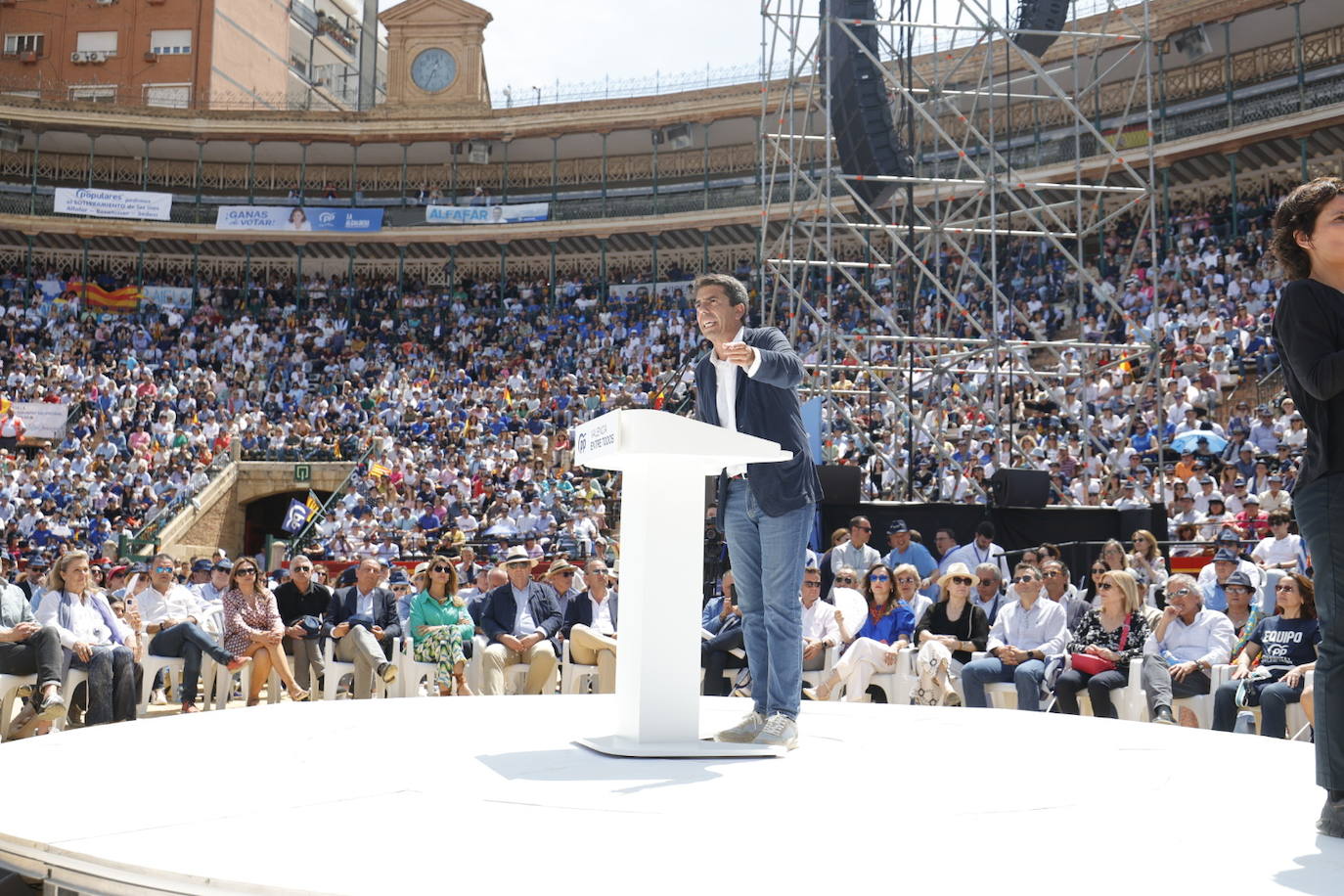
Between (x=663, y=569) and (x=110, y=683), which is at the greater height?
(x=663, y=569)

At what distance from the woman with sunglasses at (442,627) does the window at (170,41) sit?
3261cm

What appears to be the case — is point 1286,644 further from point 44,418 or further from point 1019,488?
point 44,418

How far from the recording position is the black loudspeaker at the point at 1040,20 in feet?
48.3

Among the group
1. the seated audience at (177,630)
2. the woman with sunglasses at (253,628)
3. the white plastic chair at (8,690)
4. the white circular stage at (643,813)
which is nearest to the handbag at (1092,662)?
the white circular stage at (643,813)

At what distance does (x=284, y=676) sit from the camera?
9.24 m

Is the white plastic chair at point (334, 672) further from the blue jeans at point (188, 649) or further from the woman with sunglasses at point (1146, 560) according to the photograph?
the woman with sunglasses at point (1146, 560)

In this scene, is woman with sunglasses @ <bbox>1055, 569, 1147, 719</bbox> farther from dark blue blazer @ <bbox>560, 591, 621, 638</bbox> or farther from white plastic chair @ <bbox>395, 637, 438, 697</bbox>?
white plastic chair @ <bbox>395, 637, 438, 697</bbox>

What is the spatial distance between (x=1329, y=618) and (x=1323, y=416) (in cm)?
50

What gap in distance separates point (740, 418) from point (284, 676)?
587 centimetres

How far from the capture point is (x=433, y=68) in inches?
1382

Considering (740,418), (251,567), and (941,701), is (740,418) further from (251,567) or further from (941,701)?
(251,567)

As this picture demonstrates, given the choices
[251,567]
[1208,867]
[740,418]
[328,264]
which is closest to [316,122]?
[328,264]

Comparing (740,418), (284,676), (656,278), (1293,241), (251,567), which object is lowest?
(284,676)

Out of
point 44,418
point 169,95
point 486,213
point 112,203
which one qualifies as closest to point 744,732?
point 44,418
